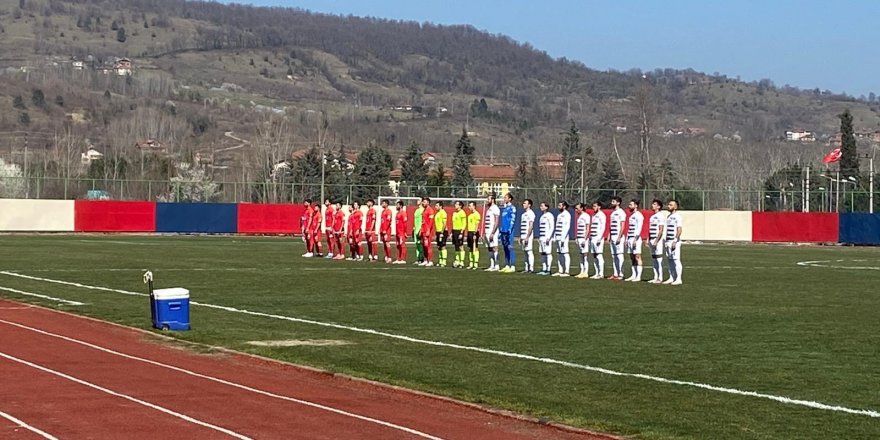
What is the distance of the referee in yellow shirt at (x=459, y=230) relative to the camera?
38.5 m

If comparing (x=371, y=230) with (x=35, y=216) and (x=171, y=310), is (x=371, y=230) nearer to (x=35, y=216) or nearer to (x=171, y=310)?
(x=171, y=310)

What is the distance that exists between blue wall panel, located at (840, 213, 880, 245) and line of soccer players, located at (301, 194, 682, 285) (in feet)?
90.7

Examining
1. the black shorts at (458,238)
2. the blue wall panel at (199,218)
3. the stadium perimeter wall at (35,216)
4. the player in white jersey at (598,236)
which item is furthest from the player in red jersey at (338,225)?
the stadium perimeter wall at (35,216)

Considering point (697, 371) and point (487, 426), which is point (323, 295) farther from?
point (487, 426)

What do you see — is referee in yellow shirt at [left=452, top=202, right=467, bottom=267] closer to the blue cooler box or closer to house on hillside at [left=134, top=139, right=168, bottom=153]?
the blue cooler box

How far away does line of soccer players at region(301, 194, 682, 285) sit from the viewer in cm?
3203

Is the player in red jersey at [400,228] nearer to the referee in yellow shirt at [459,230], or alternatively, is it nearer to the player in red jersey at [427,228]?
the player in red jersey at [427,228]

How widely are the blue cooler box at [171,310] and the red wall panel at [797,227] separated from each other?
50188mm

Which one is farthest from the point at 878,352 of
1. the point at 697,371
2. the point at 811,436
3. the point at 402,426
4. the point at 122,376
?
the point at 122,376

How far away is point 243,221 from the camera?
2675 inches

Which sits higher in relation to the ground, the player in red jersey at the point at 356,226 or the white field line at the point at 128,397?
the player in red jersey at the point at 356,226

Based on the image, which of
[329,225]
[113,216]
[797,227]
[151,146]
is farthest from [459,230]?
[151,146]

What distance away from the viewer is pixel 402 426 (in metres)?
12.0

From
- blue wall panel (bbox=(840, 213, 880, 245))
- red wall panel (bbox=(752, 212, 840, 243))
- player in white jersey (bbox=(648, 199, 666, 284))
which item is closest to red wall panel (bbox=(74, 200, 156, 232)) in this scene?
red wall panel (bbox=(752, 212, 840, 243))
